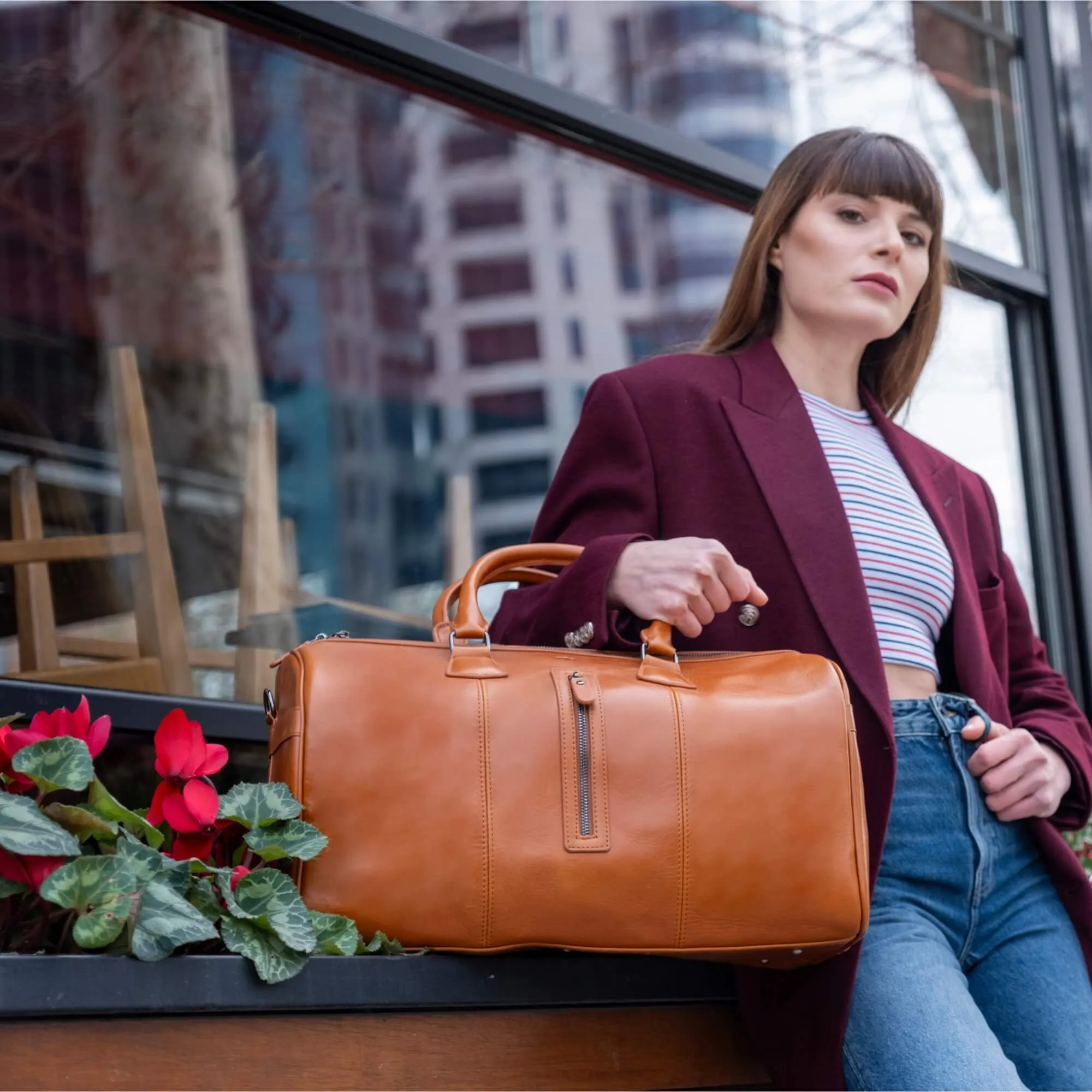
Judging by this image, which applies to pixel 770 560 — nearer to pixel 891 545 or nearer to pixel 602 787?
pixel 891 545

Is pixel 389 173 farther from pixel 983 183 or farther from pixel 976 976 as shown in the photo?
pixel 976 976

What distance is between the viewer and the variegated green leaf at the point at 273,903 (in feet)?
4.29

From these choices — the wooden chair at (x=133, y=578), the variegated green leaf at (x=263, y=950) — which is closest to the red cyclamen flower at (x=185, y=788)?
the variegated green leaf at (x=263, y=950)

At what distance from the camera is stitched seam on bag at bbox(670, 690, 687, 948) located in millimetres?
1402

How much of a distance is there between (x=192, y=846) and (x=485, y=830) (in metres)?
0.29

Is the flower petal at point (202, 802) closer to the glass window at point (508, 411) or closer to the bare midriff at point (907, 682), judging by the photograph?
the bare midriff at point (907, 682)

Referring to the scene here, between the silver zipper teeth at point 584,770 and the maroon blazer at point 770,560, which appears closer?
the silver zipper teeth at point 584,770

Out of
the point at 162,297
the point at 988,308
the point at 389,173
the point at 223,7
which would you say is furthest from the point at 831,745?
the point at 389,173

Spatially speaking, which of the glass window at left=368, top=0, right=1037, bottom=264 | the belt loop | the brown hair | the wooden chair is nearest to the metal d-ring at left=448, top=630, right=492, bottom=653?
the belt loop

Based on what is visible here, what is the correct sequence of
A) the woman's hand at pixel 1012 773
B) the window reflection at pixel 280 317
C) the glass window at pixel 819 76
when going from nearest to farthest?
the woman's hand at pixel 1012 773
the window reflection at pixel 280 317
the glass window at pixel 819 76

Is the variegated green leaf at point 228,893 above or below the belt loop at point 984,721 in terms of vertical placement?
below

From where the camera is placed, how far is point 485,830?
1.36 metres

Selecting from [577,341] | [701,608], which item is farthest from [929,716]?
[577,341]

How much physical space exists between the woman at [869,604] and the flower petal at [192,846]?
17.0 inches
